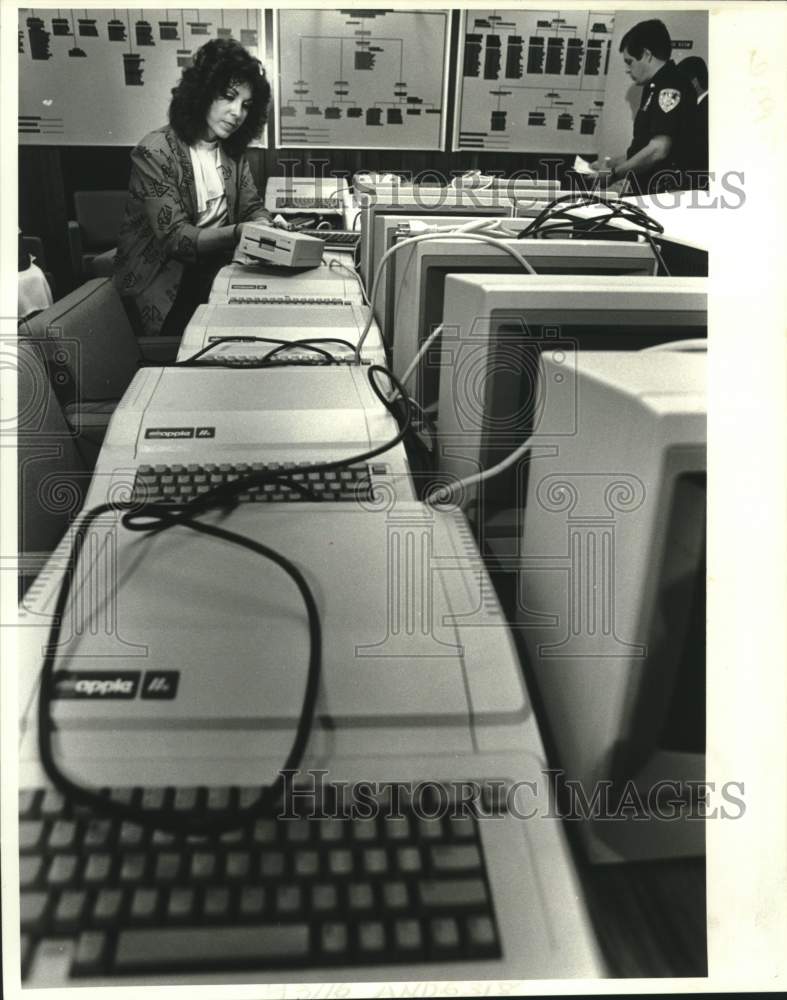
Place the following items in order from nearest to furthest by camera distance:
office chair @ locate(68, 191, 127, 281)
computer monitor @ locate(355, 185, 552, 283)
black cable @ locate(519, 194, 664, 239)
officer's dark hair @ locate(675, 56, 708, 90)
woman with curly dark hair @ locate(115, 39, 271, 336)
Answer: officer's dark hair @ locate(675, 56, 708, 90) → black cable @ locate(519, 194, 664, 239) → computer monitor @ locate(355, 185, 552, 283) → woman with curly dark hair @ locate(115, 39, 271, 336) → office chair @ locate(68, 191, 127, 281)

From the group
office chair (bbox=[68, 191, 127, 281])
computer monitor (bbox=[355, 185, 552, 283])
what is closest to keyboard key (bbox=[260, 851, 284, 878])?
computer monitor (bbox=[355, 185, 552, 283])

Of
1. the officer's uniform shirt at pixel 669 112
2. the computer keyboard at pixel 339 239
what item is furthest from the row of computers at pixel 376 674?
the computer keyboard at pixel 339 239

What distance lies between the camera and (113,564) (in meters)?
0.57

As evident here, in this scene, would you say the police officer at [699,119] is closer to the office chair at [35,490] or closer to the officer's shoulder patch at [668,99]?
the officer's shoulder patch at [668,99]

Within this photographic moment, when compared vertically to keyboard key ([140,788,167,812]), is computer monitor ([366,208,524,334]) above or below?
above

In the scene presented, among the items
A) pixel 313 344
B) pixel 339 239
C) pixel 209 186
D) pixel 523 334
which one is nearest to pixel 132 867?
pixel 523 334

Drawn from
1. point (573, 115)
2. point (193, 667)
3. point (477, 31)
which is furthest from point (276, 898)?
point (573, 115)

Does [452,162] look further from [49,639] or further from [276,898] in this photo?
[276,898]

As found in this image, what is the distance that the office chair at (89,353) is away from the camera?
3.76 feet

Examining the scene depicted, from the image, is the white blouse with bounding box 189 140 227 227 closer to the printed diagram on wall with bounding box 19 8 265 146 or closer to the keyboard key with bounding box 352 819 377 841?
the printed diagram on wall with bounding box 19 8 265 146

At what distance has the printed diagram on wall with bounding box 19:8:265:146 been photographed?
55cm

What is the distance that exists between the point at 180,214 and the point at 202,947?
1861 millimetres

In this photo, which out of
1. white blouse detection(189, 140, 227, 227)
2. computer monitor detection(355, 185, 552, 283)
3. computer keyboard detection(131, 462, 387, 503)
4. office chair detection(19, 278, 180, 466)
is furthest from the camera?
white blouse detection(189, 140, 227, 227)

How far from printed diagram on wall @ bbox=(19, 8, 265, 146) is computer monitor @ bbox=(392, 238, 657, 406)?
30cm
